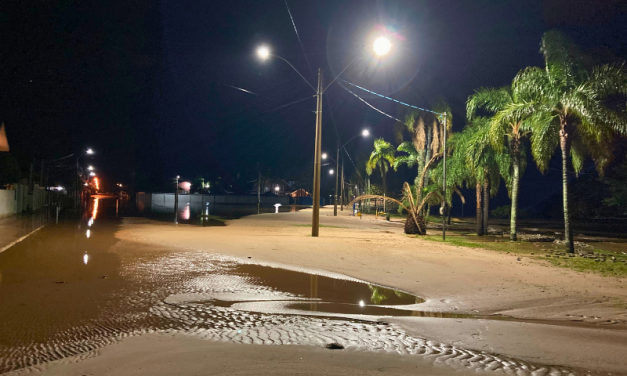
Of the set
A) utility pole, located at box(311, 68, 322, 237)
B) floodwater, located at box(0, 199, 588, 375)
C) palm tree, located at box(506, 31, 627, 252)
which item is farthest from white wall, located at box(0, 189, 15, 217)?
palm tree, located at box(506, 31, 627, 252)

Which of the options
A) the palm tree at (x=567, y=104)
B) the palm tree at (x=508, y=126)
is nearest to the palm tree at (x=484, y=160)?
the palm tree at (x=508, y=126)

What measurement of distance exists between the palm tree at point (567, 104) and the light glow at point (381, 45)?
5611mm

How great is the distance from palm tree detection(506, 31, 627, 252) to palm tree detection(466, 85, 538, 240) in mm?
365

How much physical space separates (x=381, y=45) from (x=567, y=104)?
6.82m

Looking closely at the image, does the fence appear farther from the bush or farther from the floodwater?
the bush

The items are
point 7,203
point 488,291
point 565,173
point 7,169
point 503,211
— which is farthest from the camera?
point 503,211

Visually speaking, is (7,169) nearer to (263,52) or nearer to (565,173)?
(263,52)

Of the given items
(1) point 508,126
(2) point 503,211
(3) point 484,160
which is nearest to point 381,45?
(1) point 508,126

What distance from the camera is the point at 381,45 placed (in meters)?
14.9

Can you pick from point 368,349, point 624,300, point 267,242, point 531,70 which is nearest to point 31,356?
point 368,349

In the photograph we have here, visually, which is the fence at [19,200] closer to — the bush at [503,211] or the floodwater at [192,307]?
the floodwater at [192,307]

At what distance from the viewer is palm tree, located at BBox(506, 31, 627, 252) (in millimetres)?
14367

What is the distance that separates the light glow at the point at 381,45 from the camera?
48.4 ft

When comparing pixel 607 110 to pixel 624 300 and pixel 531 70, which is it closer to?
pixel 531 70
